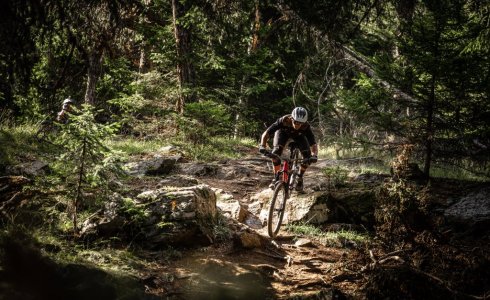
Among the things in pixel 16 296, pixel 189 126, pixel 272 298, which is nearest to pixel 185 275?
pixel 272 298

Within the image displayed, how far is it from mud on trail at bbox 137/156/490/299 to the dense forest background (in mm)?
2993

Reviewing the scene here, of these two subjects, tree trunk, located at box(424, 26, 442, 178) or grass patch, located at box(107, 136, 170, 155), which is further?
grass patch, located at box(107, 136, 170, 155)

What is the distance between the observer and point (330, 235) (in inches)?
293

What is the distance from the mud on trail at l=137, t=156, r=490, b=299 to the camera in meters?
4.35

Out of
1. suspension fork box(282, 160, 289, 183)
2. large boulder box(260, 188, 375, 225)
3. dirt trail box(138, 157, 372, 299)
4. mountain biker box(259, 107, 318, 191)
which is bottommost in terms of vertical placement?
dirt trail box(138, 157, 372, 299)

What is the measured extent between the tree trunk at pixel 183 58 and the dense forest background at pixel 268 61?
51mm

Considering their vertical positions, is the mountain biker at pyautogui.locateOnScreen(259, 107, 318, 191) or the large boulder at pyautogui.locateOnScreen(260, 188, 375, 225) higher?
the mountain biker at pyautogui.locateOnScreen(259, 107, 318, 191)

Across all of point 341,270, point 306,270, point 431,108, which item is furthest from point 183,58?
point 341,270

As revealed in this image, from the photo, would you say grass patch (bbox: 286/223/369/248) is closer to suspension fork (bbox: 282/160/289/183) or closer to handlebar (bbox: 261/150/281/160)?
suspension fork (bbox: 282/160/289/183)

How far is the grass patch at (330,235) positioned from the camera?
7.25 m

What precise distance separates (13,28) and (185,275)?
12.2ft

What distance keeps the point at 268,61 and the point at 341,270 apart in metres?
14.3

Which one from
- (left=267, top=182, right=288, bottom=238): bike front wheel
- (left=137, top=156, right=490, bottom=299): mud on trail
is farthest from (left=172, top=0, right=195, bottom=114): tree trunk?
(left=137, top=156, right=490, bottom=299): mud on trail

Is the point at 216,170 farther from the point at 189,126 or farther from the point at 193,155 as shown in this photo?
the point at 189,126
